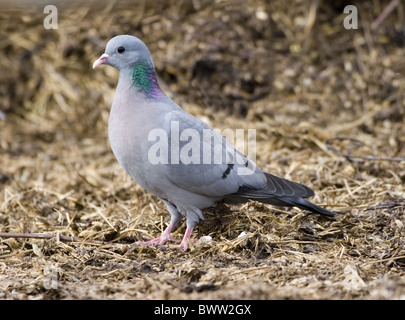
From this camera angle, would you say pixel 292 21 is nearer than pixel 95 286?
No

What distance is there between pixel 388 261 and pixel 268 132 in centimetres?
328

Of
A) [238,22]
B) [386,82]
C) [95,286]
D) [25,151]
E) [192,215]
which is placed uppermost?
[238,22]

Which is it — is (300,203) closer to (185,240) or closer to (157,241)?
(185,240)

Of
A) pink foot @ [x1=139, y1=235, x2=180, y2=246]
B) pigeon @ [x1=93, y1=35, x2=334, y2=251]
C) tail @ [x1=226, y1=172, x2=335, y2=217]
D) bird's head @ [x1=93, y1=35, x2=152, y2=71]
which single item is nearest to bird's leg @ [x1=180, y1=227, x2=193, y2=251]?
pigeon @ [x1=93, y1=35, x2=334, y2=251]

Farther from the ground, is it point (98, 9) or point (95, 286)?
point (98, 9)

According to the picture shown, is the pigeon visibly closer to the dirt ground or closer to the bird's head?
the bird's head

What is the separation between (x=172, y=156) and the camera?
4.18m

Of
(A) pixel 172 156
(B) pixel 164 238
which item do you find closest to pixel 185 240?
(B) pixel 164 238

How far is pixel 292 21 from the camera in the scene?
8.90 metres

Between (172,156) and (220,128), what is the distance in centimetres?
315

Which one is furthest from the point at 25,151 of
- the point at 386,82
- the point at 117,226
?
the point at 386,82

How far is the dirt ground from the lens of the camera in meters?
3.79

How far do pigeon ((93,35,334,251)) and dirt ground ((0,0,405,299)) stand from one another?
0.88 ft
